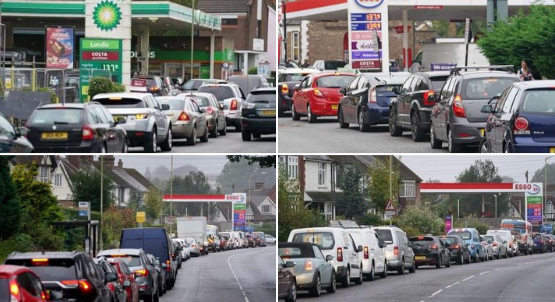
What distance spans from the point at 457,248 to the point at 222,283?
27.2 ft

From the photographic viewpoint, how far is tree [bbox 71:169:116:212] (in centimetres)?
3352

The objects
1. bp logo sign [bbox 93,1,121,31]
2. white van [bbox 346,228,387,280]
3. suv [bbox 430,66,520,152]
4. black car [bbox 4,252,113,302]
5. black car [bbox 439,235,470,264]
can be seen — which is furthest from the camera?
bp logo sign [bbox 93,1,121,31]

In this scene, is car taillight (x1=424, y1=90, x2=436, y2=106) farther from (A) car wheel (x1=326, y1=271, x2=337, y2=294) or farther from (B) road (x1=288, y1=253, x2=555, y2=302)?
(A) car wheel (x1=326, y1=271, x2=337, y2=294)

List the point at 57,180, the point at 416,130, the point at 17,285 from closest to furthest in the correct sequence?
the point at 17,285, the point at 416,130, the point at 57,180

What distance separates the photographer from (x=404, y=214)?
97.4 ft

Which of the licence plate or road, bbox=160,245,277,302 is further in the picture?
road, bbox=160,245,277,302

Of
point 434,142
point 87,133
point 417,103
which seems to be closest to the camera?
point 87,133

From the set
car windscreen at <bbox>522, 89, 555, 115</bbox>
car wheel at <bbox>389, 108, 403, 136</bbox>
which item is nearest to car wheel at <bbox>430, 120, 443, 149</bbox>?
car wheel at <bbox>389, 108, 403, 136</bbox>

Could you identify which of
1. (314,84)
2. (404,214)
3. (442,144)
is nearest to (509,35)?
(314,84)

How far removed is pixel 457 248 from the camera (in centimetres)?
3556

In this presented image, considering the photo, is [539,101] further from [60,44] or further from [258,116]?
[60,44]

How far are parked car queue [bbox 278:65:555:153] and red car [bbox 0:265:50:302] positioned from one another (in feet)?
26.7

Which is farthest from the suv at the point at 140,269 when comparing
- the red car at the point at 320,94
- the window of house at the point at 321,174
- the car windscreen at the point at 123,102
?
the red car at the point at 320,94

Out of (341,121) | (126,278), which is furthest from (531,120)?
(341,121)
